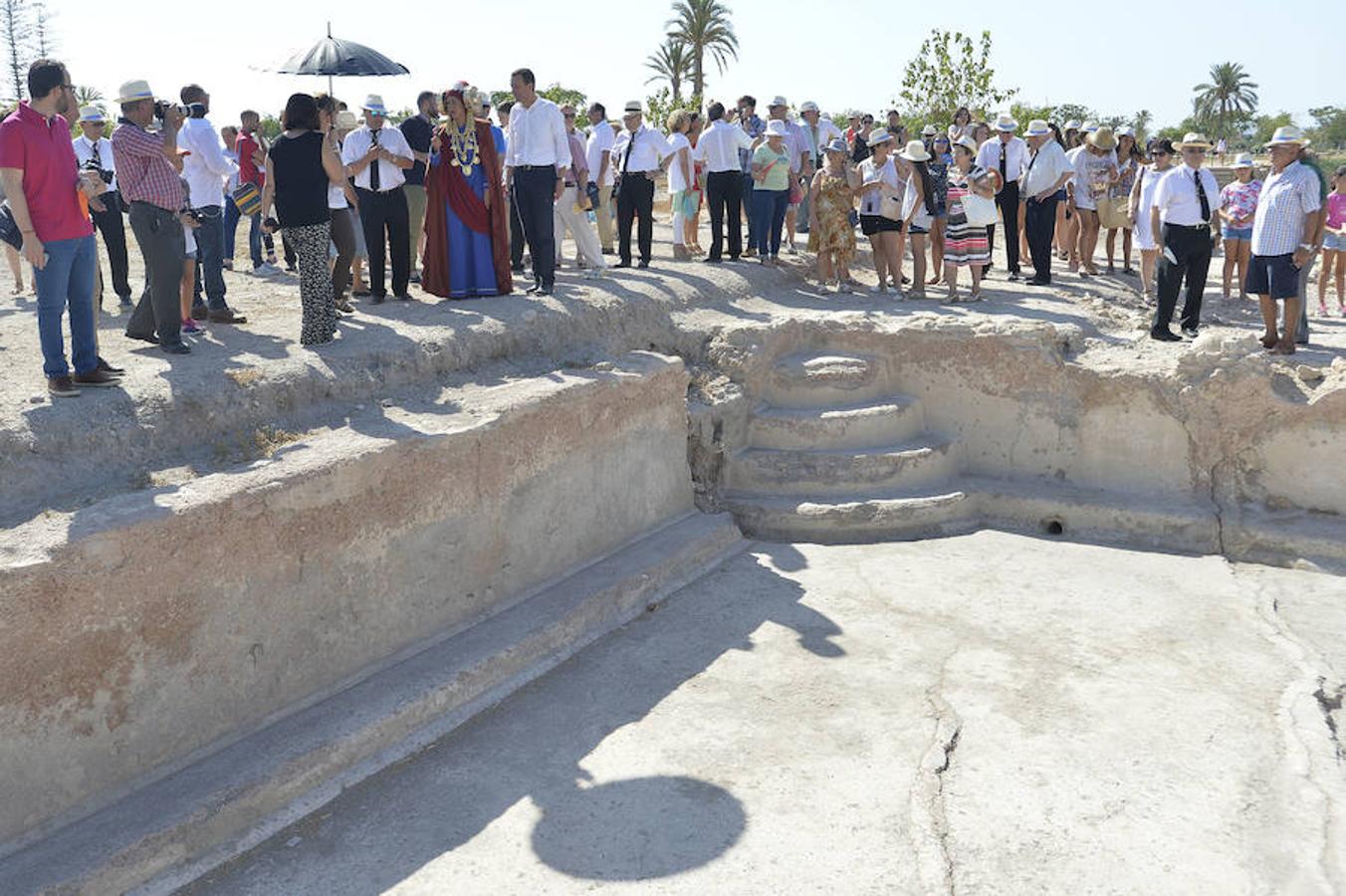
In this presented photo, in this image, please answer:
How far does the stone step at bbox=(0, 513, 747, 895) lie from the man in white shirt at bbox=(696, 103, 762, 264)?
4.69m

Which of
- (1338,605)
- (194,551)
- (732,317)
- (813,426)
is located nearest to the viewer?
(194,551)

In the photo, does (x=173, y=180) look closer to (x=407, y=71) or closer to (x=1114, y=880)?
(x=407, y=71)

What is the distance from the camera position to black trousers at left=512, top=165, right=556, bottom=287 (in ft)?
29.2

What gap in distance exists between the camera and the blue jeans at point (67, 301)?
18.5 ft

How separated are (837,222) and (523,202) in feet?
10.4

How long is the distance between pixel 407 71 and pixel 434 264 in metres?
1.55

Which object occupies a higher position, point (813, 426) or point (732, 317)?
point (732, 317)

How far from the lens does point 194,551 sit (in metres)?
4.85

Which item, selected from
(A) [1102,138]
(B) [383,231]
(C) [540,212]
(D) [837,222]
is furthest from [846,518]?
(A) [1102,138]

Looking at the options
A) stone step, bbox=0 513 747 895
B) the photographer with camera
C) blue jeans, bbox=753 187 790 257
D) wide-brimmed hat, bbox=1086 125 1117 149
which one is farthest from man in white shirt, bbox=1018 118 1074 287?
the photographer with camera

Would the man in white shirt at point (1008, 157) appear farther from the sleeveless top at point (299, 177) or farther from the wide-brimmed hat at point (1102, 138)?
the sleeveless top at point (299, 177)

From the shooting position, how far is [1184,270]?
9.12m

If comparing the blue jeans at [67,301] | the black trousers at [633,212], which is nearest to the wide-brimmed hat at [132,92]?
the blue jeans at [67,301]

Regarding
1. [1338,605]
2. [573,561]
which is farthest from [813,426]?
[1338,605]
